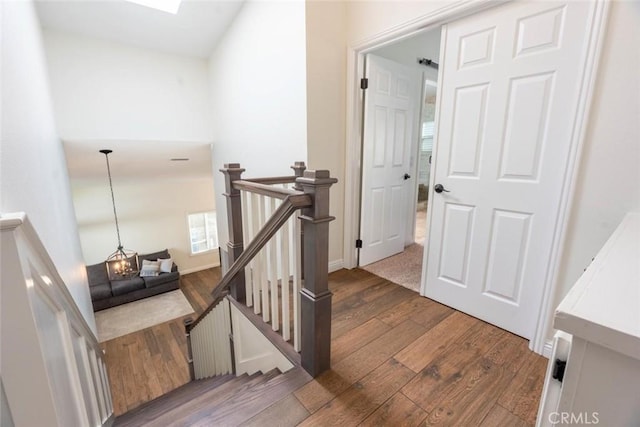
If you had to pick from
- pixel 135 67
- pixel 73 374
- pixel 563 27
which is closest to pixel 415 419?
pixel 73 374

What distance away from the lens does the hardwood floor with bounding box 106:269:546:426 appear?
1.24 metres

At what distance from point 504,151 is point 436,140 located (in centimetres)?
46

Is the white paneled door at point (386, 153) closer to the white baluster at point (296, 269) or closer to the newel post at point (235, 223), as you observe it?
the newel post at point (235, 223)

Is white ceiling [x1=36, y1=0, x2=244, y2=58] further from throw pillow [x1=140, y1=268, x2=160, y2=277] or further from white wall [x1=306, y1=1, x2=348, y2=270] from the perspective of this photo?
throw pillow [x1=140, y1=268, x2=160, y2=277]

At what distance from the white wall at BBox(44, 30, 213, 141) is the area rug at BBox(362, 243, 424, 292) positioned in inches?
133

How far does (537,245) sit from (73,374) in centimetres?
242

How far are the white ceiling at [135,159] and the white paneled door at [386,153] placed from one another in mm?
2969

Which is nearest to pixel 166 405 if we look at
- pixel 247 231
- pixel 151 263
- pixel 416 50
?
pixel 247 231

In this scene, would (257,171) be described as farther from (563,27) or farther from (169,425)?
(563,27)

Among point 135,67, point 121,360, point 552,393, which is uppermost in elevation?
point 135,67

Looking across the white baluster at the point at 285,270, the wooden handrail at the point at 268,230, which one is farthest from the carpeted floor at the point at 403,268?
the wooden handrail at the point at 268,230

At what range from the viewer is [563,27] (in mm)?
1420

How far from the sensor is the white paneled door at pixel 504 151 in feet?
4.83

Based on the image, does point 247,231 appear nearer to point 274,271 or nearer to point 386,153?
point 274,271
